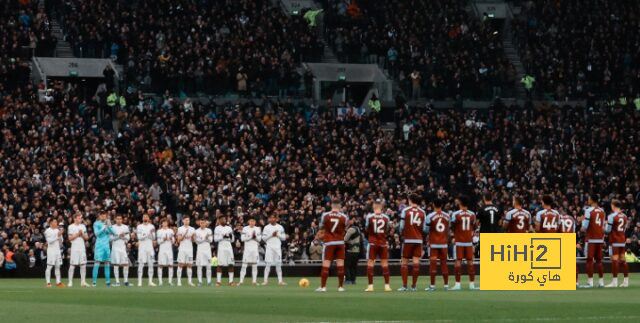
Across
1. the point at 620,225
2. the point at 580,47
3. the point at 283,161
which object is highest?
the point at 580,47

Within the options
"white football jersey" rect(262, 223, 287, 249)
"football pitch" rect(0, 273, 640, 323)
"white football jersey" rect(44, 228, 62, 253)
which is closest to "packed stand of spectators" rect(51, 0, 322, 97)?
"white football jersey" rect(262, 223, 287, 249)

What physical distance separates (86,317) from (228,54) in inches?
1586

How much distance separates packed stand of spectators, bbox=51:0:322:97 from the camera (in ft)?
204

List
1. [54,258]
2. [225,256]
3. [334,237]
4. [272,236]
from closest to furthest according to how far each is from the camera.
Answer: [334,237] → [54,258] → [272,236] → [225,256]

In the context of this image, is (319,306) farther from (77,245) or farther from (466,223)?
(77,245)

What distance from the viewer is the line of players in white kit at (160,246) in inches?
1684

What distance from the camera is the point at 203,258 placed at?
145ft

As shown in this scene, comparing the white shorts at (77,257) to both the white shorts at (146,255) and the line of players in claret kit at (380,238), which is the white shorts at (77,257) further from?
the white shorts at (146,255)

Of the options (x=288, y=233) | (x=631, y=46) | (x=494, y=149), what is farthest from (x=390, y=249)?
(x=631, y=46)

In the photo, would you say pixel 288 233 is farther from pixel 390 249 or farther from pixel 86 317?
pixel 86 317

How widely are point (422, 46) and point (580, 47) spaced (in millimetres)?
8355

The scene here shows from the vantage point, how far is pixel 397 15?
2768 inches

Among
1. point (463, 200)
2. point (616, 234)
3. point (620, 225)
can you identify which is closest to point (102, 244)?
point (463, 200)

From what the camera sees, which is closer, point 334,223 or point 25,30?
point 334,223
